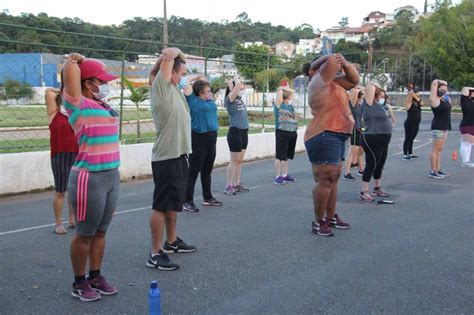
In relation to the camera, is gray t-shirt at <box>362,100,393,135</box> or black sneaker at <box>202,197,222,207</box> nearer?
black sneaker at <box>202,197,222,207</box>

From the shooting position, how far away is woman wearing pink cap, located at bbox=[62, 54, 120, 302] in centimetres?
386

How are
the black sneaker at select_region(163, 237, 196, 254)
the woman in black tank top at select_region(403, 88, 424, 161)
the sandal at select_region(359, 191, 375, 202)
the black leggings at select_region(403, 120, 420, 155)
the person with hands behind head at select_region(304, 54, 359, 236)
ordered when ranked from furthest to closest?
the black leggings at select_region(403, 120, 420, 155)
the woman in black tank top at select_region(403, 88, 424, 161)
the sandal at select_region(359, 191, 375, 202)
the person with hands behind head at select_region(304, 54, 359, 236)
the black sneaker at select_region(163, 237, 196, 254)

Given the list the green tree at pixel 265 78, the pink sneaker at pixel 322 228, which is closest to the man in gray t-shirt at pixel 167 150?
the pink sneaker at pixel 322 228

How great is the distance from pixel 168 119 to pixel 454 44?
42.0 metres

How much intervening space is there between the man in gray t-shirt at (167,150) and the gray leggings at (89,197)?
89 cm

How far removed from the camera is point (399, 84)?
2591 inches

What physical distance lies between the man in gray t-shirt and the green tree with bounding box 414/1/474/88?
129 feet

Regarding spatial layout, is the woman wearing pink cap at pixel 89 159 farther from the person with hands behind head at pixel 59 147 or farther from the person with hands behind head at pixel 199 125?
the person with hands behind head at pixel 199 125

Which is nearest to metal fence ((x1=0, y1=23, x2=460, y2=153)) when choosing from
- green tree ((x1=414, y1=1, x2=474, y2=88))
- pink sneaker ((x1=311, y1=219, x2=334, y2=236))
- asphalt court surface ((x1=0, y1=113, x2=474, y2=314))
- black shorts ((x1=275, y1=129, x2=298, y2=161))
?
asphalt court surface ((x1=0, y1=113, x2=474, y2=314))

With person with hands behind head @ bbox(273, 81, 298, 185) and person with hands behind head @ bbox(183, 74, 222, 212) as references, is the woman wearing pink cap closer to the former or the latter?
person with hands behind head @ bbox(183, 74, 222, 212)

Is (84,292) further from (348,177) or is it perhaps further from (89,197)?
(348,177)

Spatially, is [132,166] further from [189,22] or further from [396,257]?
[189,22]

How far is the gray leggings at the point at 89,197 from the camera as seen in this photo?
3.87 m

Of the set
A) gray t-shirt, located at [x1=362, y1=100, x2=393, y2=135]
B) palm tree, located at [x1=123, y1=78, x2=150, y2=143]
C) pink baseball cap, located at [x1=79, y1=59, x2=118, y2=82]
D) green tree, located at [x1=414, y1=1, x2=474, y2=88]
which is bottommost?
gray t-shirt, located at [x1=362, y1=100, x2=393, y2=135]
